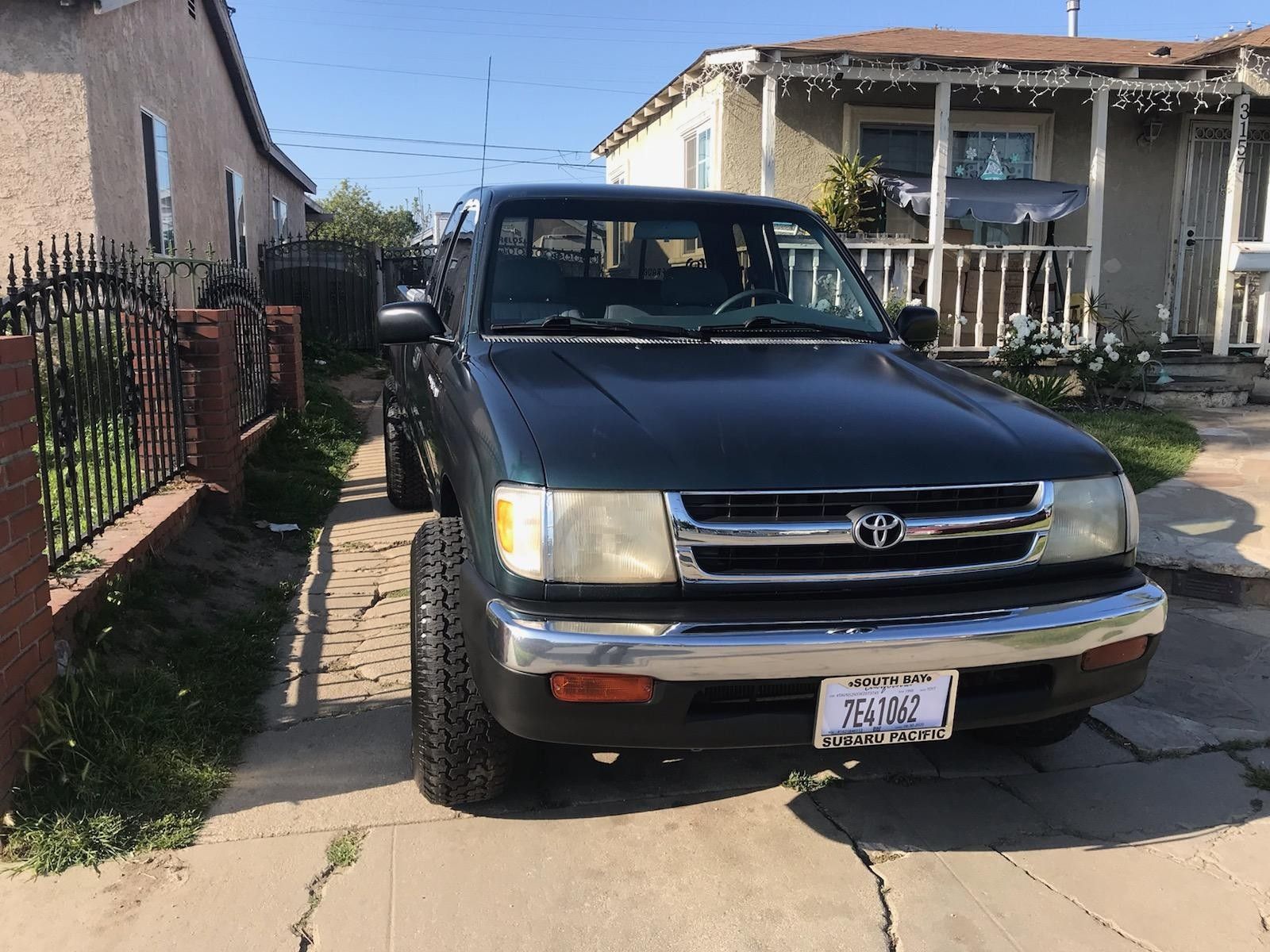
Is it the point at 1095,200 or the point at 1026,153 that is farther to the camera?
the point at 1026,153

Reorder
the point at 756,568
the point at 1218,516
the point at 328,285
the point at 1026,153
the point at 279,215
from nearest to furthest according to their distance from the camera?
the point at 756,568
the point at 1218,516
the point at 1026,153
the point at 328,285
the point at 279,215

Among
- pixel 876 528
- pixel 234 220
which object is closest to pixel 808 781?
pixel 876 528

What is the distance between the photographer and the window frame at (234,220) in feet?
47.0

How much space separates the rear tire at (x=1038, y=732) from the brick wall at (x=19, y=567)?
2869 millimetres

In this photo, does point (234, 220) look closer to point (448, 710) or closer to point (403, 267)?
point (403, 267)

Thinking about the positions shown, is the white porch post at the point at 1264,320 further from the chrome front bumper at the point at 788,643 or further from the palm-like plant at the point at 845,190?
the chrome front bumper at the point at 788,643

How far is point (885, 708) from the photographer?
7.64 ft

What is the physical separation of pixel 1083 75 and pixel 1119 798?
871 cm

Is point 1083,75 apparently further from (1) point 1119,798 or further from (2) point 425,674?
(2) point 425,674

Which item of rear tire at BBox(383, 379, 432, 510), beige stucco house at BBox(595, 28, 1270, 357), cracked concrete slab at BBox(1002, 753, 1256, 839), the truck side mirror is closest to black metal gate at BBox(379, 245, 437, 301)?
Answer: beige stucco house at BBox(595, 28, 1270, 357)

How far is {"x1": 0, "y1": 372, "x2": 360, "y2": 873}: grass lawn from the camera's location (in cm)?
263

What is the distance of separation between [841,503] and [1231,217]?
10011mm

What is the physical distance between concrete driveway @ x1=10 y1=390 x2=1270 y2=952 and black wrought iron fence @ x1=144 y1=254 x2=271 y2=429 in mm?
3868

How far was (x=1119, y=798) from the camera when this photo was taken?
116 inches
